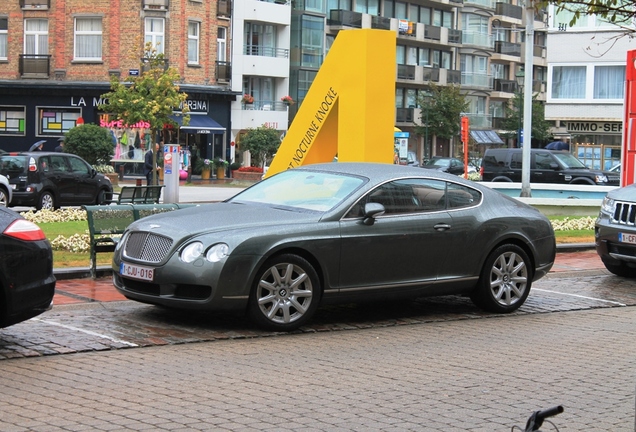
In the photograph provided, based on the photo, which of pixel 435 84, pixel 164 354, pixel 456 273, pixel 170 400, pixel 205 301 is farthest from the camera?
pixel 435 84

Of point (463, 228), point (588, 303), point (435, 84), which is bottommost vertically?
point (588, 303)

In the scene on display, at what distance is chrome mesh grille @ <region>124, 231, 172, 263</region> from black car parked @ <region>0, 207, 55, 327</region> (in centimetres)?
112

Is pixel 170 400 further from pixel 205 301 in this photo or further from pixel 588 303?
pixel 588 303

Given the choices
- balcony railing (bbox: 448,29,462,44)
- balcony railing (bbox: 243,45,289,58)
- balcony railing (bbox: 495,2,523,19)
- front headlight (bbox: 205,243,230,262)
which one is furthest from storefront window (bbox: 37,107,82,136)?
front headlight (bbox: 205,243,230,262)

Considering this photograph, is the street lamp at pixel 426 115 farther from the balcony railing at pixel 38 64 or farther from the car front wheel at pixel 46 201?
the car front wheel at pixel 46 201

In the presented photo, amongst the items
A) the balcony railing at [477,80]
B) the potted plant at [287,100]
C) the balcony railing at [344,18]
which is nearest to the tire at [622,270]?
the potted plant at [287,100]

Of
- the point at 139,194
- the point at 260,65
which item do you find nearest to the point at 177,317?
the point at 139,194

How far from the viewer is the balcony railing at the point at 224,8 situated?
198ft

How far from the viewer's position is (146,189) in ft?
62.5

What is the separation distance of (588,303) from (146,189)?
376 inches

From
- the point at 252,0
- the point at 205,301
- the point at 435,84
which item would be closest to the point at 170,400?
the point at 205,301

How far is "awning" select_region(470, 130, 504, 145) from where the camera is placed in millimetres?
83438

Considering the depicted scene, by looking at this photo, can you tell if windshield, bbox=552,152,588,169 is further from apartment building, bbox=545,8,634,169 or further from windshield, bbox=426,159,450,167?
windshield, bbox=426,159,450,167

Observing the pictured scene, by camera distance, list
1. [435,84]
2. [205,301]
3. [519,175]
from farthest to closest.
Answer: [435,84] < [519,175] < [205,301]
